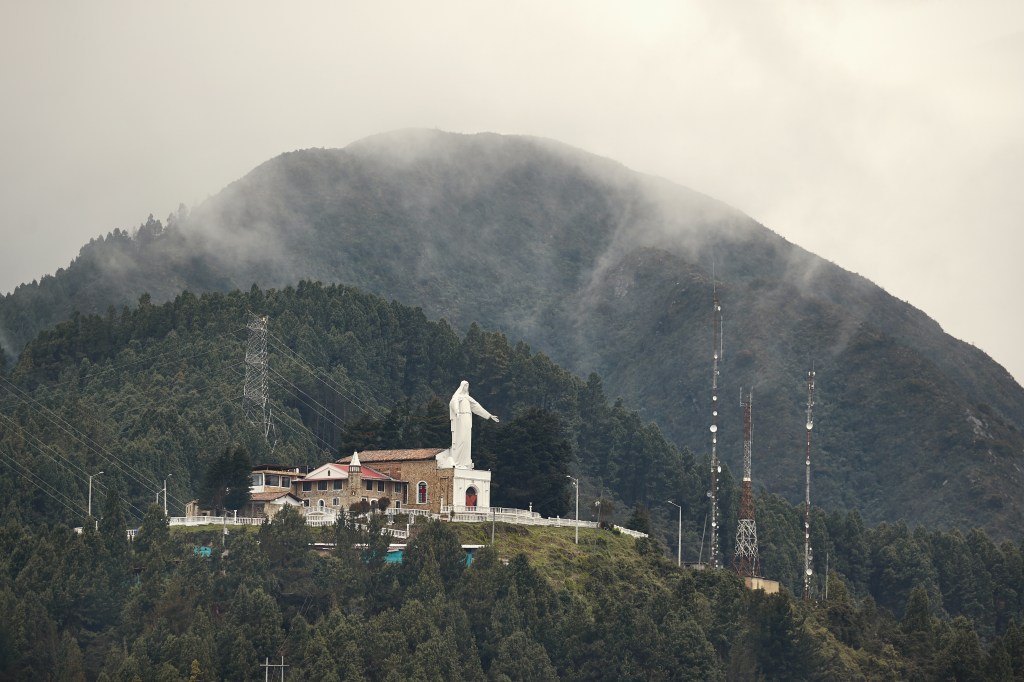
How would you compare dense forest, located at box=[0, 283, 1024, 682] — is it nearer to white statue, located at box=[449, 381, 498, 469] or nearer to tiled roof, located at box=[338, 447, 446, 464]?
white statue, located at box=[449, 381, 498, 469]

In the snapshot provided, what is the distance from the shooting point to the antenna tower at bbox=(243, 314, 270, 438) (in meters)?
159

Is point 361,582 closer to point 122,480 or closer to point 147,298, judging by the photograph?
point 122,480

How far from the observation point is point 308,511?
129 metres

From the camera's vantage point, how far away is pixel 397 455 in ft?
444

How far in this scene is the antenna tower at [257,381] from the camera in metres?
159

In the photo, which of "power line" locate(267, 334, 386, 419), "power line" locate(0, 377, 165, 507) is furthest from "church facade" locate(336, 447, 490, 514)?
"power line" locate(267, 334, 386, 419)

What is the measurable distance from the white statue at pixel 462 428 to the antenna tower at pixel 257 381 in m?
27.0

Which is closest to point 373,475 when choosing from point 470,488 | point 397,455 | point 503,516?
point 397,455

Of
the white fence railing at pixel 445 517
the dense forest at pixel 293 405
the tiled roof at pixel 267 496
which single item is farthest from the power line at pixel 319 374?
the white fence railing at pixel 445 517

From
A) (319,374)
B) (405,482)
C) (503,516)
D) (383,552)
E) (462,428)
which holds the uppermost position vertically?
(319,374)

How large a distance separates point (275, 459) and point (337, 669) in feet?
138

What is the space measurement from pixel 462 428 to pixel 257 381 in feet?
121

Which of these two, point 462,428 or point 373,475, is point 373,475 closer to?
point 373,475

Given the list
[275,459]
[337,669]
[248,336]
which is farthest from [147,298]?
[337,669]
